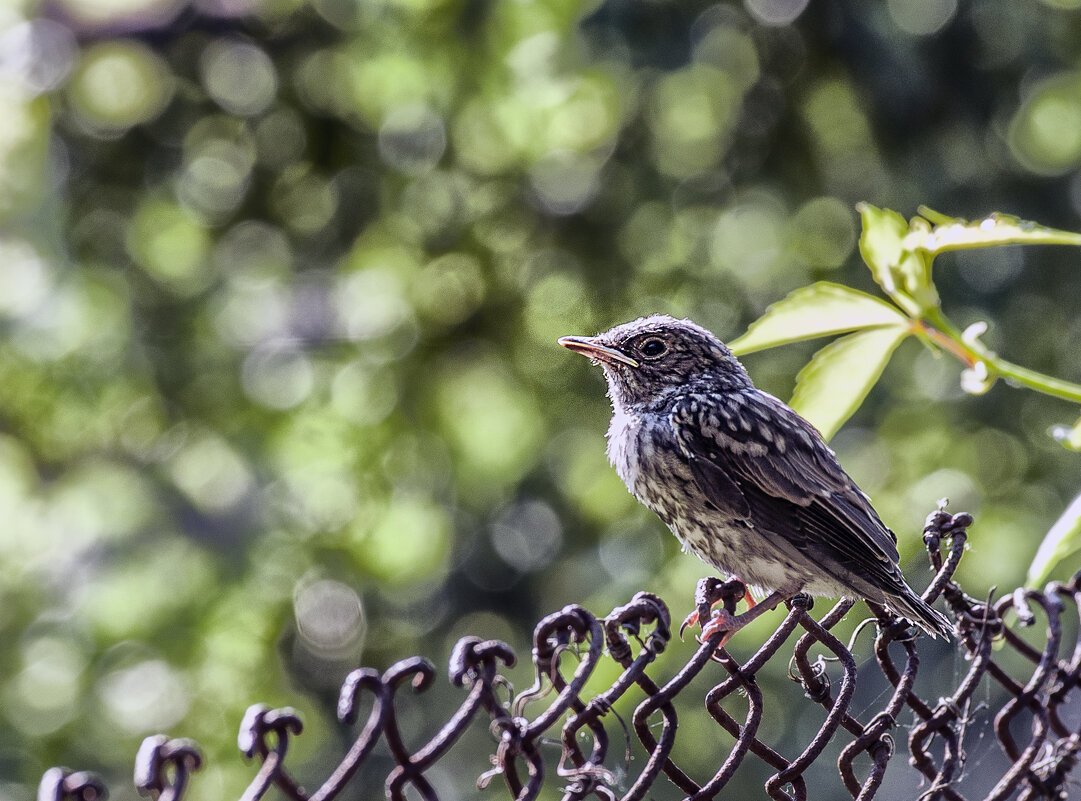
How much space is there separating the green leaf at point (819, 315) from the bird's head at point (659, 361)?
3.57 feet

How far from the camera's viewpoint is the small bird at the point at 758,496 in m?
2.27

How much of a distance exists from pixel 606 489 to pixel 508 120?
159 cm

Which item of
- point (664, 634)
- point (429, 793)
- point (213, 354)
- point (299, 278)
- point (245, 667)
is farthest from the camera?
point (299, 278)

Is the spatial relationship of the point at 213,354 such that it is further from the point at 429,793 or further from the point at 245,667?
the point at 429,793

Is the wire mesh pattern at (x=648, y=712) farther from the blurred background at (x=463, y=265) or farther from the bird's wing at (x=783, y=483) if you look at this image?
the blurred background at (x=463, y=265)

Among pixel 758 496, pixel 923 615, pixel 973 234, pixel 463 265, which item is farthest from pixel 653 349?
pixel 463 265

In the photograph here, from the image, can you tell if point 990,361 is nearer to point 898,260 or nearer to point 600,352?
point 898,260

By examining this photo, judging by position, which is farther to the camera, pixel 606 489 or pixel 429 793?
pixel 606 489

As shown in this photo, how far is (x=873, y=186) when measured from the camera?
4.82 m

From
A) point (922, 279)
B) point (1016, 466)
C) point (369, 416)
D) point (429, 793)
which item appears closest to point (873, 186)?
point (1016, 466)

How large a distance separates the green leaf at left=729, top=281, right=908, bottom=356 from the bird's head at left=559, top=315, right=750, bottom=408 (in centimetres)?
109

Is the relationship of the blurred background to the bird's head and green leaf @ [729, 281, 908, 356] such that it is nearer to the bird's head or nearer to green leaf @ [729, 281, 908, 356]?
the bird's head

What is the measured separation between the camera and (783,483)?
2350 mm

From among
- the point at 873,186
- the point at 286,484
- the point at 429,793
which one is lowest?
the point at 429,793
